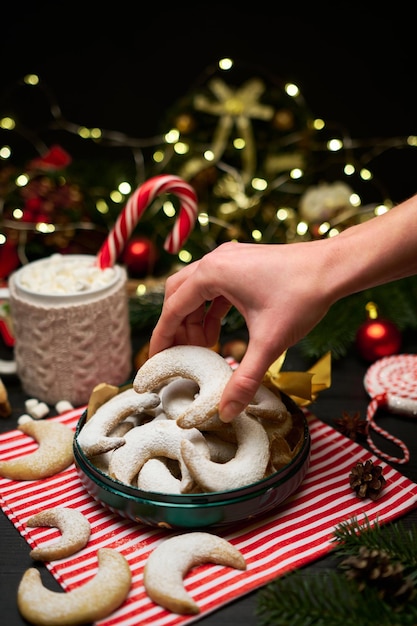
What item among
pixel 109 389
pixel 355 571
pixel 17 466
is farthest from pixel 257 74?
pixel 355 571

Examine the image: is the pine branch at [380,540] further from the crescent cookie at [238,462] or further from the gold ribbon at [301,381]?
the gold ribbon at [301,381]

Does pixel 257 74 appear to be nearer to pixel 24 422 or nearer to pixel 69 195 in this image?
pixel 69 195

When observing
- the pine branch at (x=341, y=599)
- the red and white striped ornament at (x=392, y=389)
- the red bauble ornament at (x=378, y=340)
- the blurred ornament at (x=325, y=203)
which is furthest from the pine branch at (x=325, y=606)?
the blurred ornament at (x=325, y=203)

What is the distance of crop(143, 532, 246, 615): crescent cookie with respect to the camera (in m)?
1.05

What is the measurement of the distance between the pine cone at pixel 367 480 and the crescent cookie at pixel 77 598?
16.2 inches

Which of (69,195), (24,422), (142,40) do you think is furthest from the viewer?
(142,40)

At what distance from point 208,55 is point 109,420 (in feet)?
4.73

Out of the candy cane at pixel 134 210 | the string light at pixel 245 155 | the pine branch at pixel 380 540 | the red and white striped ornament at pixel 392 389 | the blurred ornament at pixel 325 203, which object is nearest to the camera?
the pine branch at pixel 380 540

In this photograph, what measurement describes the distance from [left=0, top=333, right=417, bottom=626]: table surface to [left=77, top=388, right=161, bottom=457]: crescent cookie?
0.61 ft

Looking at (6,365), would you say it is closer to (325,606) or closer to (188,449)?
(188,449)

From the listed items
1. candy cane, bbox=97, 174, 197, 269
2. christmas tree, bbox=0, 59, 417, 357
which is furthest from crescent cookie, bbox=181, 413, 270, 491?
christmas tree, bbox=0, 59, 417, 357

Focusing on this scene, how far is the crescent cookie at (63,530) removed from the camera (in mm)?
1141

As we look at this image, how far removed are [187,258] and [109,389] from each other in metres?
0.85

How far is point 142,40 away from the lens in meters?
2.28
